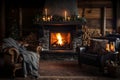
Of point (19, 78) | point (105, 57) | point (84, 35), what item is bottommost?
point (19, 78)

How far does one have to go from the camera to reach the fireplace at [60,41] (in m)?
8.17

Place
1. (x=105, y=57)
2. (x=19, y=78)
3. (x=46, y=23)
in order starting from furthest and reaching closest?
(x=46, y=23), (x=105, y=57), (x=19, y=78)

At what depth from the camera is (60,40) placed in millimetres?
8219

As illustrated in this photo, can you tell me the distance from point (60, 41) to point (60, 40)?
0.04 m

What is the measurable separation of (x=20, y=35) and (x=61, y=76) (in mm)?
3559

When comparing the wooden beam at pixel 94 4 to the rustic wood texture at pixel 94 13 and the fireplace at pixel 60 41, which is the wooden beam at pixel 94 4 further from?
the fireplace at pixel 60 41

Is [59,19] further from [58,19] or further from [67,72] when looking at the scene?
[67,72]

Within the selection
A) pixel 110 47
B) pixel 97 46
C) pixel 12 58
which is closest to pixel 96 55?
pixel 97 46

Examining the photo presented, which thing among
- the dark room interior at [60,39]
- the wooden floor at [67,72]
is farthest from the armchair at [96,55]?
the wooden floor at [67,72]

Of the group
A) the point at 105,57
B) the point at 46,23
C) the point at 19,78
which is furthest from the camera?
the point at 46,23

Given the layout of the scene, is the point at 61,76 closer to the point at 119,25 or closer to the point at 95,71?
the point at 95,71

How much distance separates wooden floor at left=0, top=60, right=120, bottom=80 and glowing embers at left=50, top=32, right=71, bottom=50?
0.93m

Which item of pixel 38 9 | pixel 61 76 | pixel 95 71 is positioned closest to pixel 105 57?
pixel 95 71

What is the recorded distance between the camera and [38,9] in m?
8.68
